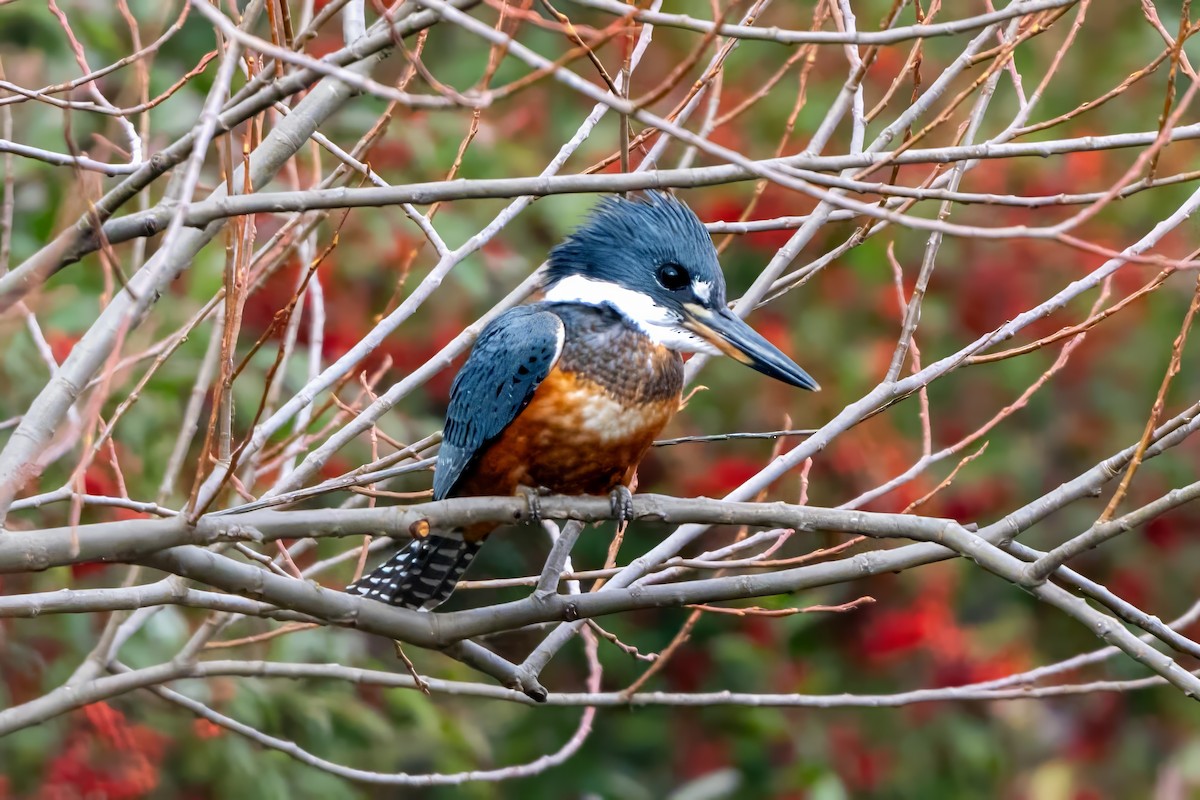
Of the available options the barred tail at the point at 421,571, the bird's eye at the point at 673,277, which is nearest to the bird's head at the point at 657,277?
the bird's eye at the point at 673,277

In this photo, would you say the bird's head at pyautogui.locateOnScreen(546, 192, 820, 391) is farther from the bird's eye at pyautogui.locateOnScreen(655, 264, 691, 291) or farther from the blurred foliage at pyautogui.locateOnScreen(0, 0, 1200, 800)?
the blurred foliage at pyautogui.locateOnScreen(0, 0, 1200, 800)

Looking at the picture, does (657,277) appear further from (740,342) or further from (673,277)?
(740,342)

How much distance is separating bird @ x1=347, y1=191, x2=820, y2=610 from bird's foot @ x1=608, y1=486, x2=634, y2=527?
1cm

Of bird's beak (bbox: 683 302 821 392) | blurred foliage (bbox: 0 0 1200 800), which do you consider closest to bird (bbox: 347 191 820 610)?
bird's beak (bbox: 683 302 821 392)

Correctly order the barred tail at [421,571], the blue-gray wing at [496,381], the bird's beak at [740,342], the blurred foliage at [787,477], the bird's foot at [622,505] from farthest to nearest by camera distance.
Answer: the blurred foliage at [787,477] → the barred tail at [421,571] → the blue-gray wing at [496,381] → the bird's beak at [740,342] → the bird's foot at [622,505]

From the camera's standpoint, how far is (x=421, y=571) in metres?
2.87

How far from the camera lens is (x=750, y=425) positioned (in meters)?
4.36

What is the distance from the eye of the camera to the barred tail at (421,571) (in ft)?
9.36

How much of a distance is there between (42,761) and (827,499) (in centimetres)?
226

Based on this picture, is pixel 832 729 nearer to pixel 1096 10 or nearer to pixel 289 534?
pixel 1096 10

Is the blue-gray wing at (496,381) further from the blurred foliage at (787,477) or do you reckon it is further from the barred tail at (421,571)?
the blurred foliage at (787,477)

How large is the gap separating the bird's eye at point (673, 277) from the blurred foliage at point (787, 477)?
103 centimetres

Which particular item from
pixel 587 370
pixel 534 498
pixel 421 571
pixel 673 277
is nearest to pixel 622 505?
pixel 534 498

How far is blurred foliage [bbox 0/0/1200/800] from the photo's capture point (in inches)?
142
